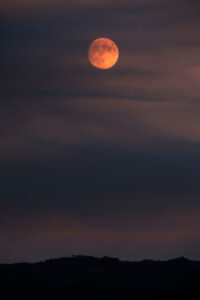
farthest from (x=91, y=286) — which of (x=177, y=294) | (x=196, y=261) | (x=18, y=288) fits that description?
(x=177, y=294)

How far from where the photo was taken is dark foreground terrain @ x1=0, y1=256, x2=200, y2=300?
447ft

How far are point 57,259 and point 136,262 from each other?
1670cm

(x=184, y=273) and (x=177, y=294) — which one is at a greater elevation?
(x=184, y=273)

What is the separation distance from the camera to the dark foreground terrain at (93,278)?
13625cm

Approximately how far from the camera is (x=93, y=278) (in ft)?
482

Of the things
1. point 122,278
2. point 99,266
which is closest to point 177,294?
point 122,278

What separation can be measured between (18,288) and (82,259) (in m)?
22.6

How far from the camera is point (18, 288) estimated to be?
144375 millimetres

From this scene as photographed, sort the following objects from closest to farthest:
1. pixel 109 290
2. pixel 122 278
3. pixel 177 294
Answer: pixel 177 294 < pixel 109 290 < pixel 122 278

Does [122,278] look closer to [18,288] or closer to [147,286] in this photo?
[147,286]

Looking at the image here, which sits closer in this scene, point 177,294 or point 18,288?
point 177,294

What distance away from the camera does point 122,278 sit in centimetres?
14662

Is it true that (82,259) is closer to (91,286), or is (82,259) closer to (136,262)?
(136,262)

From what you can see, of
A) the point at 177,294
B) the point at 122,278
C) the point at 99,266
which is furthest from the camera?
the point at 99,266
